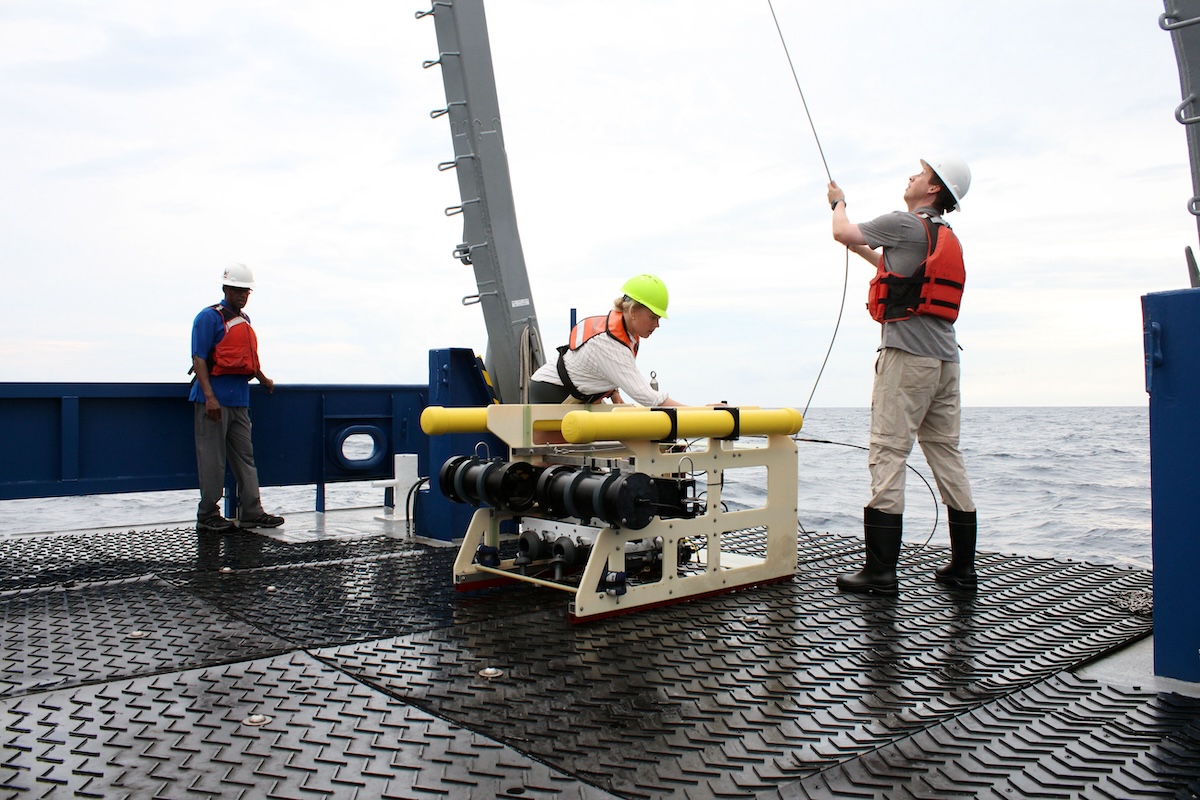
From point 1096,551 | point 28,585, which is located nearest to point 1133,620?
point 28,585

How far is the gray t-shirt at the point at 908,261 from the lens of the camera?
4.36 meters

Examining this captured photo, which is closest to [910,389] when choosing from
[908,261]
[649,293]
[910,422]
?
[910,422]

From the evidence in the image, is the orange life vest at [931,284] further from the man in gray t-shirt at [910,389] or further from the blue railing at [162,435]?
the blue railing at [162,435]

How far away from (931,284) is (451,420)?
8.61 feet

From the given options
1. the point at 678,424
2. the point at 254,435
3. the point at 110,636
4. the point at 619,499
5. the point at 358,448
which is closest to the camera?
the point at 110,636

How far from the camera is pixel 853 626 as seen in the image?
393cm

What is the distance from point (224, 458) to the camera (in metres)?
6.70

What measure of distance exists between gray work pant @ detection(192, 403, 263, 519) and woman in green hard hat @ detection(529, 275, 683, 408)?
9.86 feet

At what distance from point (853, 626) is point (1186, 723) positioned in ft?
4.48

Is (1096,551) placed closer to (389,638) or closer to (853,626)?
(853,626)

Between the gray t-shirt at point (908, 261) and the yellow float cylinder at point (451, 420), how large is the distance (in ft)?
7.35

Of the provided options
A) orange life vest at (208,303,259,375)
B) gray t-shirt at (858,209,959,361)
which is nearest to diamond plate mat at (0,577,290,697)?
orange life vest at (208,303,259,375)

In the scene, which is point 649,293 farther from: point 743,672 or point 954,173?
point 743,672

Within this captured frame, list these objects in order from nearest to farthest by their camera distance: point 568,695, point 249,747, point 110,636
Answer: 1. point 249,747
2. point 568,695
3. point 110,636
